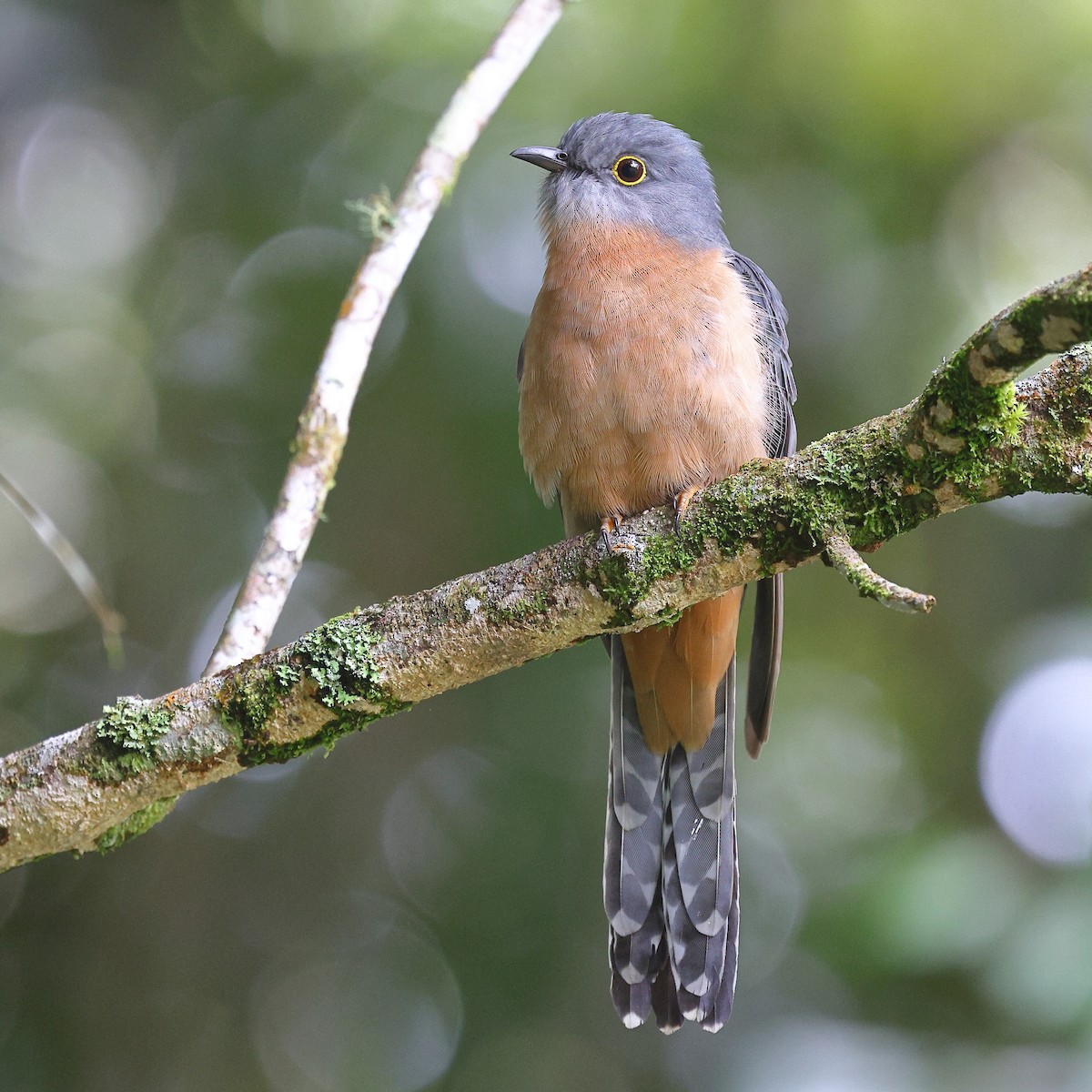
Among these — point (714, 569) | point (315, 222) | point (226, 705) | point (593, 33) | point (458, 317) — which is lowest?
point (226, 705)

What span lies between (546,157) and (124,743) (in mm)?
3002

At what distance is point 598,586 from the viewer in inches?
115

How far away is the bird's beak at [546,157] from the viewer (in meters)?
4.56

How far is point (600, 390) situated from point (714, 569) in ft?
3.65

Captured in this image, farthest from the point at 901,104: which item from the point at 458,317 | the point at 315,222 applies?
the point at 315,222

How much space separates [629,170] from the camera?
4.51 m

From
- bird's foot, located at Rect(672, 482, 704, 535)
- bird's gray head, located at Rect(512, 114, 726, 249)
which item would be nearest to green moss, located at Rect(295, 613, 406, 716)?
bird's foot, located at Rect(672, 482, 704, 535)

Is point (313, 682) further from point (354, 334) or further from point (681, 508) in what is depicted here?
A: point (354, 334)

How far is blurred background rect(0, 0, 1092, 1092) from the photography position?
5.43m

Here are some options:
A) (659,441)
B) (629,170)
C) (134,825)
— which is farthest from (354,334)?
(134,825)

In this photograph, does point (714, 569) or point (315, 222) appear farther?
point (315, 222)

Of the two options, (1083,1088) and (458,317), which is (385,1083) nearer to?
(1083,1088)

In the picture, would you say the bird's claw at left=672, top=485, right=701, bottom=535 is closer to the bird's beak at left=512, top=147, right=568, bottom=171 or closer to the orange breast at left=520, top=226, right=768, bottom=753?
the orange breast at left=520, top=226, right=768, bottom=753

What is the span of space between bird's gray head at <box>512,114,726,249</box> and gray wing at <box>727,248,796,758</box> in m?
0.30
